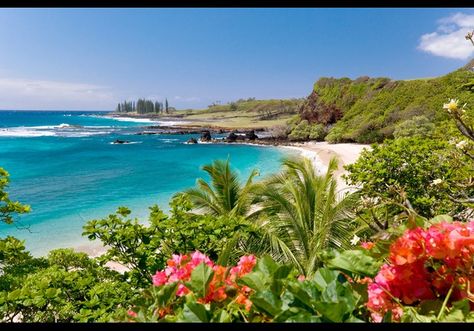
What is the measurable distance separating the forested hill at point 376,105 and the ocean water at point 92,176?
31.3 feet

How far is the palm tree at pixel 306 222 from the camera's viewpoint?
17.6ft

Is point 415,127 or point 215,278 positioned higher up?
point 215,278

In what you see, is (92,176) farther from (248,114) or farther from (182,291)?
(248,114)

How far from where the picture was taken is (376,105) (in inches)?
1667

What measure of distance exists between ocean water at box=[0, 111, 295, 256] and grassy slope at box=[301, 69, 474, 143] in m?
9.20

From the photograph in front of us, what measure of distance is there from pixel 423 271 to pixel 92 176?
2661 cm

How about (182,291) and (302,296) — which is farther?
(182,291)

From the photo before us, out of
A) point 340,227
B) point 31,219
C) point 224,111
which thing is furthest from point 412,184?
point 224,111

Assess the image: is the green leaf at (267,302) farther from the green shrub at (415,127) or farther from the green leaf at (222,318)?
the green shrub at (415,127)

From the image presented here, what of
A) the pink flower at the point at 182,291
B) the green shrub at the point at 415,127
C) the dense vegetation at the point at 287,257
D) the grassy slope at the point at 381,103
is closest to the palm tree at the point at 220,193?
the dense vegetation at the point at 287,257

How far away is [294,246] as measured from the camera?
5738 mm

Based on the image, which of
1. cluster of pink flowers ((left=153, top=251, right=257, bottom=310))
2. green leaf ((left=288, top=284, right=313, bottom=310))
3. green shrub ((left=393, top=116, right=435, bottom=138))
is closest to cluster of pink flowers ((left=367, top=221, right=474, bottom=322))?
green leaf ((left=288, top=284, right=313, bottom=310))

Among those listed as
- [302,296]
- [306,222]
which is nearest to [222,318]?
[302,296]
